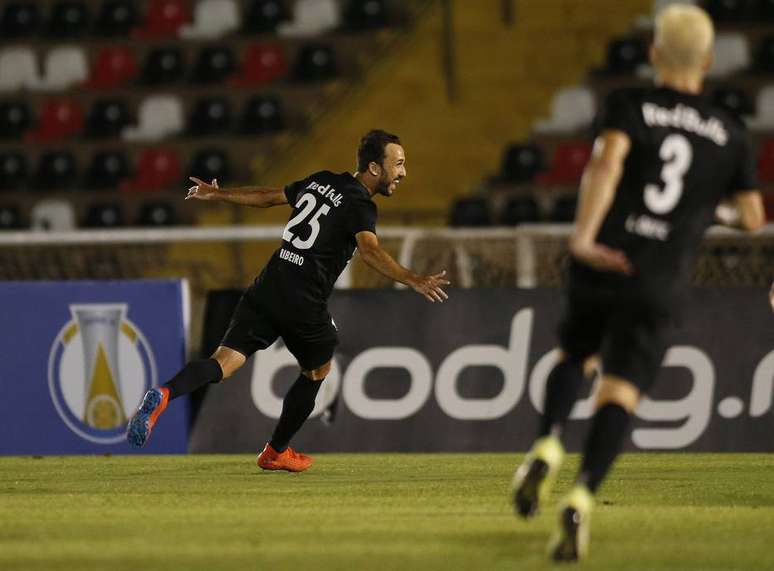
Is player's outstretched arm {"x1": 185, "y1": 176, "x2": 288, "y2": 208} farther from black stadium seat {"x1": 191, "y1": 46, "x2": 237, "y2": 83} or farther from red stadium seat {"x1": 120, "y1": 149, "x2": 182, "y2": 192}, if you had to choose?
black stadium seat {"x1": 191, "y1": 46, "x2": 237, "y2": 83}

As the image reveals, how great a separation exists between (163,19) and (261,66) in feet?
4.99

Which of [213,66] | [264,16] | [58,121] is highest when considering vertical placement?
[264,16]

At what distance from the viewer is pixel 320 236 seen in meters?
8.70

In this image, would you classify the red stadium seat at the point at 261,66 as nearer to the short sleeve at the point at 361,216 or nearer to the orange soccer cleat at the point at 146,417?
the short sleeve at the point at 361,216

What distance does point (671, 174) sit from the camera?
5363 millimetres

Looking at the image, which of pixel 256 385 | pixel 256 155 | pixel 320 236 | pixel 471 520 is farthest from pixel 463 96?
pixel 471 520

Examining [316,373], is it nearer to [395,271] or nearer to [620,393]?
[395,271]

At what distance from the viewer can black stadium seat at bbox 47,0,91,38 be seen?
1906cm

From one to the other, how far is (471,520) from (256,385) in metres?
4.71

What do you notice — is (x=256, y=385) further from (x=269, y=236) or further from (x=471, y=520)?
(x=471, y=520)

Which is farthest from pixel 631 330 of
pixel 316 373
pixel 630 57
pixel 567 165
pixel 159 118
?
pixel 159 118

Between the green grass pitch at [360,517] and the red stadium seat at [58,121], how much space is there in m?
8.72

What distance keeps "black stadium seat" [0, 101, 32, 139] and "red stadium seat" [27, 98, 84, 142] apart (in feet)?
0.51

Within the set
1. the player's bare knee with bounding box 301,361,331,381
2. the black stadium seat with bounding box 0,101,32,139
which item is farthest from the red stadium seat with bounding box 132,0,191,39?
the player's bare knee with bounding box 301,361,331,381
